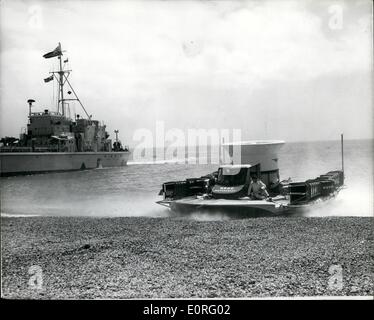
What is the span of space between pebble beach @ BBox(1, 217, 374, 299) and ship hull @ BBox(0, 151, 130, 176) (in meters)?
42.3

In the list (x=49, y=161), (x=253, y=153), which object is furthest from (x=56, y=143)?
(x=253, y=153)

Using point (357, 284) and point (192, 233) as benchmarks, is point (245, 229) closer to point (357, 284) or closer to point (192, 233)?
point (192, 233)

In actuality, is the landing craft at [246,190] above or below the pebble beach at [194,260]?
above

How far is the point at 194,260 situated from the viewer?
8.62 m

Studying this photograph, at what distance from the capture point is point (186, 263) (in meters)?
8.41

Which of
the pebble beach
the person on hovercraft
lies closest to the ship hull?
the person on hovercraft

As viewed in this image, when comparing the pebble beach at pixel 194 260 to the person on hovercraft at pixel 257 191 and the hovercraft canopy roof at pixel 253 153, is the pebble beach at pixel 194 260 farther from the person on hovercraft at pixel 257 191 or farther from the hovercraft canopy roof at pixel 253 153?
the hovercraft canopy roof at pixel 253 153

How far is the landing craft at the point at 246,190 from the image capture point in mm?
15039

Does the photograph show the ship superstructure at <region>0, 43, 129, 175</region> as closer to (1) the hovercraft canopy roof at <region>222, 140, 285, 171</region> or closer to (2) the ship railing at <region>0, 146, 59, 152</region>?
(2) the ship railing at <region>0, 146, 59, 152</region>

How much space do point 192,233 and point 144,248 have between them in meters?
2.22

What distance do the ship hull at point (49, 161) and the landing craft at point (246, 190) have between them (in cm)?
3895

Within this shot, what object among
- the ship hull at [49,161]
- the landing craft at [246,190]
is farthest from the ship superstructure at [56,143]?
the landing craft at [246,190]

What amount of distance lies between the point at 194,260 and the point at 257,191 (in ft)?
27.3

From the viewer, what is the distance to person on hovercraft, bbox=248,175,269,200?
16.2 m
